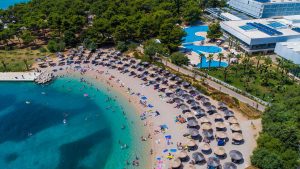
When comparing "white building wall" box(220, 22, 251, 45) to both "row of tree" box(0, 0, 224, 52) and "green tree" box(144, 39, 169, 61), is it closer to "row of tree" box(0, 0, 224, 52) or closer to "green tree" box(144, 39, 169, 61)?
"row of tree" box(0, 0, 224, 52)

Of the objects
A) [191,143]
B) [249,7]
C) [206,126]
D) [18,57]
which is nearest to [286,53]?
[206,126]

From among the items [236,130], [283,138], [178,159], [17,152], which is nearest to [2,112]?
[17,152]

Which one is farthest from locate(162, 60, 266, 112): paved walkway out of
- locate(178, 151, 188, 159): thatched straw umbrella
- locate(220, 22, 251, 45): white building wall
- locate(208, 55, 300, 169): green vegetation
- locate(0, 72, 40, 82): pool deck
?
locate(0, 72, 40, 82): pool deck

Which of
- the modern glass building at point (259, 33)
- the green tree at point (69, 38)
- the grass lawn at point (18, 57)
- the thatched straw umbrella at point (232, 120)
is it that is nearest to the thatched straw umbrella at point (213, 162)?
the thatched straw umbrella at point (232, 120)

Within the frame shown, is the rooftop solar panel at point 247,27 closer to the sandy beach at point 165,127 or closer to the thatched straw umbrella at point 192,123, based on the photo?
the sandy beach at point 165,127

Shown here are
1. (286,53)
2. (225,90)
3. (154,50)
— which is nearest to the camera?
(225,90)

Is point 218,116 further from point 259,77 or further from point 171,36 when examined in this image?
point 171,36
